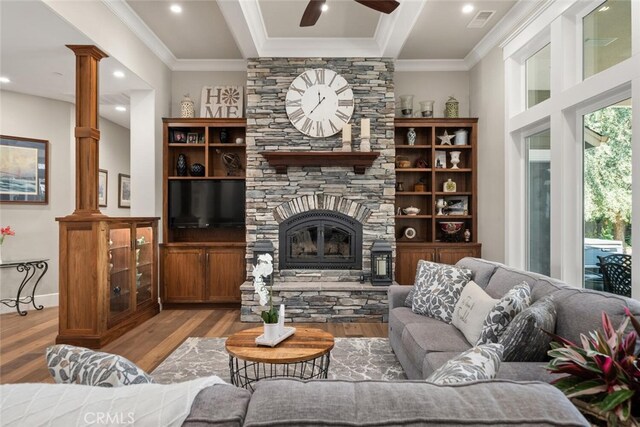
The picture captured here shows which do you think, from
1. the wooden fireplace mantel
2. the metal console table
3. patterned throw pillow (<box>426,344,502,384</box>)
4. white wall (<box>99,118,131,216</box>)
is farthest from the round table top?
white wall (<box>99,118,131,216</box>)

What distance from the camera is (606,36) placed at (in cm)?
284

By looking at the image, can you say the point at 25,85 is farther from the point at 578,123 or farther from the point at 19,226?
the point at 578,123

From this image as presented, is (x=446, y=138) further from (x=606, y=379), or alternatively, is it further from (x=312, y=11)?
(x=606, y=379)

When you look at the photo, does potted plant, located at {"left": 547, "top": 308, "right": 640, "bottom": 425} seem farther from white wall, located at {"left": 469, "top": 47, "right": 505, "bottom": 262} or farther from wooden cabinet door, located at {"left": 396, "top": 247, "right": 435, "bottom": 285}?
wooden cabinet door, located at {"left": 396, "top": 247, "right": 435, "bottom": 285}

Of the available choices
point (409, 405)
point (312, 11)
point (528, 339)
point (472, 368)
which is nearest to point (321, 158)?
point (312, 11)

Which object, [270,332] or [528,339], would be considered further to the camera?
[270,332]

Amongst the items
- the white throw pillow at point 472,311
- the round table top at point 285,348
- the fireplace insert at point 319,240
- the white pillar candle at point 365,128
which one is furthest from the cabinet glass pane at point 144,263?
the white throw pillow at point 472,311

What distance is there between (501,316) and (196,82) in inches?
188

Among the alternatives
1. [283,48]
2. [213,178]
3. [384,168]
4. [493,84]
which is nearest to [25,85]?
[213,178]

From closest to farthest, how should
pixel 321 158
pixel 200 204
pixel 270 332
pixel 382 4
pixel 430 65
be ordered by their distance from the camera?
pixel 270 332 < pixel 382 4 < pixel 321 158 < pixel 200 204 < pixel 430 65

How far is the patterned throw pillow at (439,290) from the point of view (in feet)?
8.96

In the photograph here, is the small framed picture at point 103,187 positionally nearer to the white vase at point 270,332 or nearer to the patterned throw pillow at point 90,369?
the white vase at point 270,332

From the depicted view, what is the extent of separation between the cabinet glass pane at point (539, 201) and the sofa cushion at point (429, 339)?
1.75 meters

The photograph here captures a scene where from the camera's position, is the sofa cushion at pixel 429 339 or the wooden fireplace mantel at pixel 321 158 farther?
the wooden fireplace mantel at pixel 321 158
